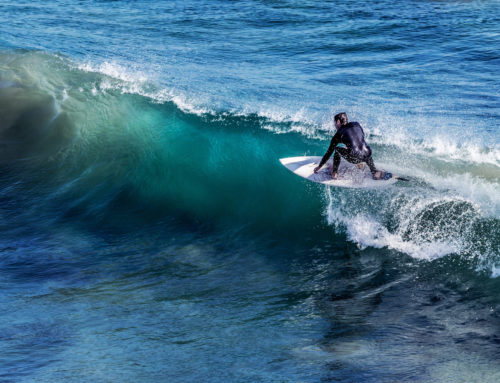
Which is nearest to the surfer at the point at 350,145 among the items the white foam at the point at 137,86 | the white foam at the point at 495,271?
the white foam at the point at 495,271

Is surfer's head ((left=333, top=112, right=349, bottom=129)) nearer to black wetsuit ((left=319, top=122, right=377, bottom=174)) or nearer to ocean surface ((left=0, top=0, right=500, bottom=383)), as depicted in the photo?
black wetsuit ((left=319, top=122, right=377, bottom=174))

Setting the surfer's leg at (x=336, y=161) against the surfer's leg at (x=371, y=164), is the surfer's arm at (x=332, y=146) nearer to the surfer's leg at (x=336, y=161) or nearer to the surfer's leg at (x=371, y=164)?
the surfer's leg at (x=336, y=161)

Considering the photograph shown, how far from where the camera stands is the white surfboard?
10.4 meters

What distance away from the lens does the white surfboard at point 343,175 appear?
10.4m

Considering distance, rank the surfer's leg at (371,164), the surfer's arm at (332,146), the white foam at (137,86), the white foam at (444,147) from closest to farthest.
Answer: the surfer's arm at (332,146) → the surfer's leg at (371,164) → the white foam at (444,147) → the white foam at (137,86)

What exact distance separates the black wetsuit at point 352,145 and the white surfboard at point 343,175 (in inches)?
8.5

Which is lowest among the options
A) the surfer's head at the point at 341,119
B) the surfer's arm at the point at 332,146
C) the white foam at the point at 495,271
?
the white foam at the point at 495,271

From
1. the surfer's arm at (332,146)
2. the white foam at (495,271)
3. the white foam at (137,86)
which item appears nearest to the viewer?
the white foam at (495,271)

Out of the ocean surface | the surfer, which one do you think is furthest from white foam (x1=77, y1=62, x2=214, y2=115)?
the surfer

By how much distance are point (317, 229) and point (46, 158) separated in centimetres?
668

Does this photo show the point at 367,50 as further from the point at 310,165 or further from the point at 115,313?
the point at 115,313

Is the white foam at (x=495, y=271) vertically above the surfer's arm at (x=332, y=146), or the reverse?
the surfer's arm at (x=332, y=146)

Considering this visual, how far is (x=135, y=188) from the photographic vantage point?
39.5 ft

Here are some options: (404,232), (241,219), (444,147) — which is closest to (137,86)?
(241,219)
